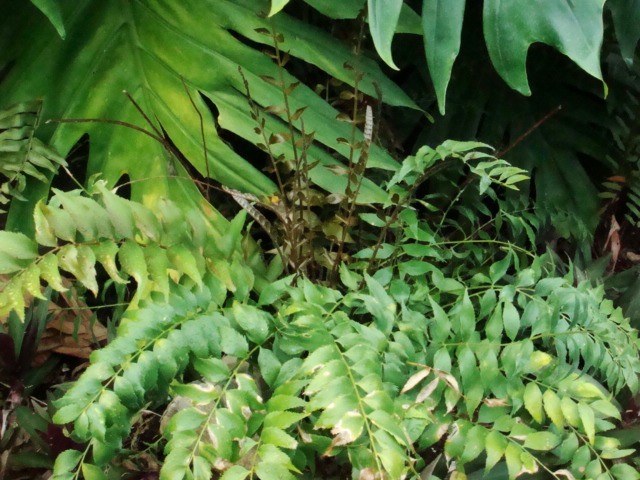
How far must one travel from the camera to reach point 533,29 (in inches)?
32.6

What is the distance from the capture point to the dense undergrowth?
0.67m

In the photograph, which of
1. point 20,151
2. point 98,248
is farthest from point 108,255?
point 20,151

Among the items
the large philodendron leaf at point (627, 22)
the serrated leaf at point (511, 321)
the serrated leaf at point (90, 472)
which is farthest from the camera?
the large philodendron leaf at point (627, 22)

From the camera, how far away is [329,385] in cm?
63

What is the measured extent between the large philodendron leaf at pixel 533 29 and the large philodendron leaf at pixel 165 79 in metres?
0.32

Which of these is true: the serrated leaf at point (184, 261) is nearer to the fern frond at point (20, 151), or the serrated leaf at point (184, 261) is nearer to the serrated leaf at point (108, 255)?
the serrated leaf at point (108, 255)

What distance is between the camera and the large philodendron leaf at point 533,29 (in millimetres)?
819

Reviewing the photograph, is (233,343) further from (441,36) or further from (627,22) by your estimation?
(627,22)

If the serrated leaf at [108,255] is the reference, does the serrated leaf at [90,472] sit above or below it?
below

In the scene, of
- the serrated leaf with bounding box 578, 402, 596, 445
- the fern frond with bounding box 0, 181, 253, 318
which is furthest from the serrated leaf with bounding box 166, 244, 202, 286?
the serrated leaf with bounding box 578, 402, 596, 445

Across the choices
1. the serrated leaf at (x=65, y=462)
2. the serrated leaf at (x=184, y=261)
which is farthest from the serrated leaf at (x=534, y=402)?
the serrated leaf at (x=65, y=462)

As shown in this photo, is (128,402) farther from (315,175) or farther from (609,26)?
(609,26)

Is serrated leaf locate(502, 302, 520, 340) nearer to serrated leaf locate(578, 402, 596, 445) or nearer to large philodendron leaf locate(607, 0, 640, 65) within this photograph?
serrated leaf locate(578, 402, 596, 445)

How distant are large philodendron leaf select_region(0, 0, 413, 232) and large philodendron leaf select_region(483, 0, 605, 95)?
32 cm
